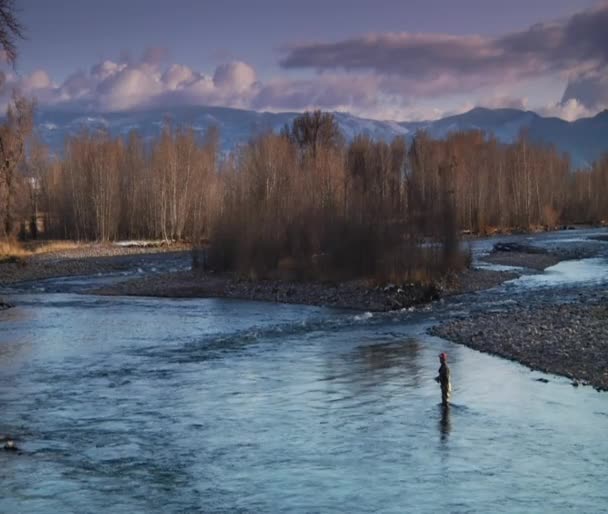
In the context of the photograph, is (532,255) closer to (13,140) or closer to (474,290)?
(474,290)

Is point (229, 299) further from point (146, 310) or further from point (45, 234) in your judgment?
point (45, 234)

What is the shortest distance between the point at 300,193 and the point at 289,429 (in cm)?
2904

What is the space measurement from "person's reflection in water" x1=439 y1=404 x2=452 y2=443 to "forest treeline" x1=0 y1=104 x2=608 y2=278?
20028 millimetres

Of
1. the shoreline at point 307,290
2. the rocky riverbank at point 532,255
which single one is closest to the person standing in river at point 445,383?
the shoreline at point 307,290

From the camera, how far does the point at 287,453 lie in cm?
Answer: 1271

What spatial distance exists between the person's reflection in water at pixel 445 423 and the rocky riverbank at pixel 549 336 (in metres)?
3.68

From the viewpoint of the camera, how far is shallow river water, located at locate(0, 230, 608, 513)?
10.8 meters

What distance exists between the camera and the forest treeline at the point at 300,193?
3694 centimetres

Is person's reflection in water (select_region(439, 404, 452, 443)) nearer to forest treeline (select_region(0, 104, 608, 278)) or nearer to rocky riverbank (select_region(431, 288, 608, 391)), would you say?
rocky riverbank (select_region(431, 288, 608, 391))

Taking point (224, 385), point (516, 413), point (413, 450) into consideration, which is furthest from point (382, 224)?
point (413, 450)

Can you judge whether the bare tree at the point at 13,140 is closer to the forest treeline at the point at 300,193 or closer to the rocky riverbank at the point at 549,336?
the forest treeline at the point at 300,193

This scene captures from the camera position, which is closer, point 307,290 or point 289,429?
point 289,429

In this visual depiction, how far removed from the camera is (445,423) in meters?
14.2

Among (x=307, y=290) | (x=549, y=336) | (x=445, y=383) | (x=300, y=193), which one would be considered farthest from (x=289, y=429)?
(x=300, y=193)
